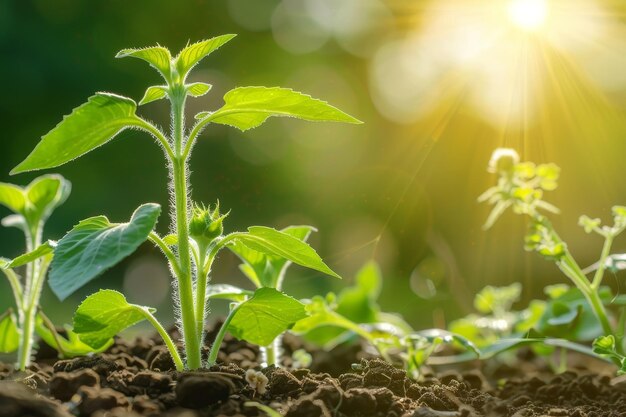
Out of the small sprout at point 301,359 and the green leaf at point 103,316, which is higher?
the green leaf at point 103,316

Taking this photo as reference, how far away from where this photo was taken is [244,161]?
6.48 m

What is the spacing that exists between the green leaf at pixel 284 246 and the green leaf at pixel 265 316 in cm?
10

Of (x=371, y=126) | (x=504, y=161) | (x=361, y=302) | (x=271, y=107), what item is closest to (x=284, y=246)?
(x=271, y=107)

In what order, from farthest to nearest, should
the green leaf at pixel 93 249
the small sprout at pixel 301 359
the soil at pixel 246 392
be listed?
the small sprout at pixel 301 359 → the soil at pixel 246 392 → the green leaf at pixel 93 249

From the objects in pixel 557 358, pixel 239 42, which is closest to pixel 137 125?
pixel 557 358

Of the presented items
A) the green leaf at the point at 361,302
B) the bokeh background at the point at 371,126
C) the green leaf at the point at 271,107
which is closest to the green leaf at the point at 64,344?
the green leaf at the point at 271,107

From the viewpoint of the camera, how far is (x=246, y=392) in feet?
4.22

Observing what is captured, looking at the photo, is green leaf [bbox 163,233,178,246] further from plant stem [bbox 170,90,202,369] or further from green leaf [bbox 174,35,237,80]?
green leaf [bbox 174,35,237,80]

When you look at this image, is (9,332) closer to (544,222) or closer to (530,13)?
(544,222)

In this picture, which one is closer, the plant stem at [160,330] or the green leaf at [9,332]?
the plant stem at [160,330]

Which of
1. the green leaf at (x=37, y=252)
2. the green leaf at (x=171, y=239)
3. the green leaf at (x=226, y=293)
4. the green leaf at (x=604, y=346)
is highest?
the green leaf at (x=171, y=239)

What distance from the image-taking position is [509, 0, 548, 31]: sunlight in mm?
4520

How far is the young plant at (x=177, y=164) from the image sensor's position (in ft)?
3.80

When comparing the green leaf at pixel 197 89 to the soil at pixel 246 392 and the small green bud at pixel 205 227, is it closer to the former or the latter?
the small green bud at pixel 205 227
